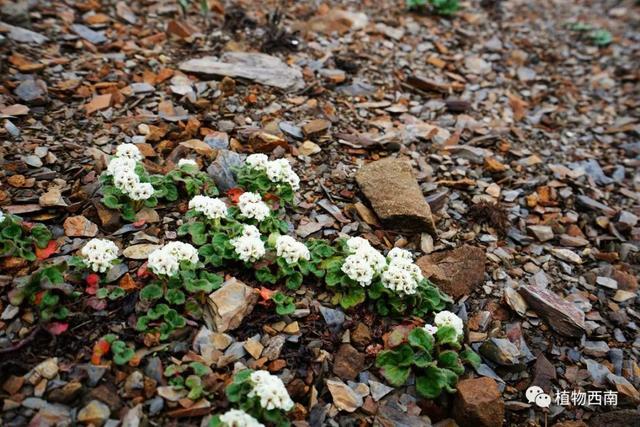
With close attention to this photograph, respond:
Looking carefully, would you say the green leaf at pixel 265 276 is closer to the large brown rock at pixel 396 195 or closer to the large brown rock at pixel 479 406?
the large brown rock at pixel 396 195

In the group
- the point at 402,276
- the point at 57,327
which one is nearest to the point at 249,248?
the point at 402,276

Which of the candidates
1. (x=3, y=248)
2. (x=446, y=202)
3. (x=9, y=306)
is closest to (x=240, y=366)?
(x=9, y=306)

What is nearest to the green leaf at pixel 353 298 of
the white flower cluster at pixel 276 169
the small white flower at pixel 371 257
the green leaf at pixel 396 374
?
the small white flower at pixel 371 257

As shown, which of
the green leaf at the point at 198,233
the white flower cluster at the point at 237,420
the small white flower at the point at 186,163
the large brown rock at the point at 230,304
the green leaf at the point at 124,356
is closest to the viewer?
the white flower cluster at the point at 237,420

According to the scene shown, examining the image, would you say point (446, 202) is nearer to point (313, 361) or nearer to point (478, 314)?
point (478, 314)

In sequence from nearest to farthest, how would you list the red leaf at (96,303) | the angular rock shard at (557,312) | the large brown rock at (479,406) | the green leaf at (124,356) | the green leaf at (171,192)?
the green leaf at (124,356) → the large brown rock at (479,406) → the red leaf at (96,303) → the angular rock shard at (557,312) → the green leaf at (171,192)

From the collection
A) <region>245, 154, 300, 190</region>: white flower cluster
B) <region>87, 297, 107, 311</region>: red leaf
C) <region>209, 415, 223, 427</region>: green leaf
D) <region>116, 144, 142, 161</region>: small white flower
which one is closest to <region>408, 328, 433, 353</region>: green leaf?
<region>209, 415, 223, 427</region>: green leaf

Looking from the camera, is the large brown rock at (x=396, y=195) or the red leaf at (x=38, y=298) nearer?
the red leaf at (x=38, y=298)
